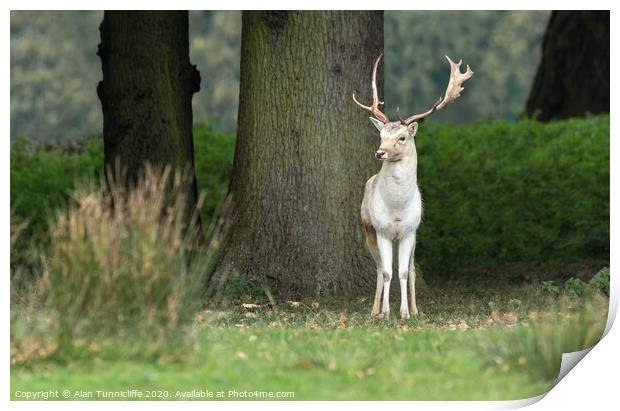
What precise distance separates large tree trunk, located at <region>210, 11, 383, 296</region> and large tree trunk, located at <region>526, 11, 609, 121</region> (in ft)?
28.8

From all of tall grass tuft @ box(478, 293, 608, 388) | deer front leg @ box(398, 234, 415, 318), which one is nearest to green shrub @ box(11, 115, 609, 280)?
deer front leg @ box(398, 234, 415, 318)

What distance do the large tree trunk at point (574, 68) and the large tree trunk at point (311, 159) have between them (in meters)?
8.79

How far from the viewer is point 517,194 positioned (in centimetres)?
1370

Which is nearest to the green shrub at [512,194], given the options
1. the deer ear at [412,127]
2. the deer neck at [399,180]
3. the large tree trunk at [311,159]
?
the large tree trunk at [311,159]

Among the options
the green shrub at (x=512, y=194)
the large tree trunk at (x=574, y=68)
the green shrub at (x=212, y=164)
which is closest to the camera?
the green shrub at (x=512, y=194)

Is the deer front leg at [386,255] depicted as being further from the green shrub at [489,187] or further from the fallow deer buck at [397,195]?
the green shrub at [489,187]

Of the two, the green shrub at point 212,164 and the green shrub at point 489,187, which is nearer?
the green shrub at point 489,187

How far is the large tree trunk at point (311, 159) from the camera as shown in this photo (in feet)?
32.6

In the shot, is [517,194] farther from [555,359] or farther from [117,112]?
[555,359]

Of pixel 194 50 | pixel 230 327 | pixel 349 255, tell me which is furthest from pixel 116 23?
pixel 194 50

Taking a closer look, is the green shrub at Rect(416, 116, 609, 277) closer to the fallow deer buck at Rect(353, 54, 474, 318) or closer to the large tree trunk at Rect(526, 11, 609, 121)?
the fallow deer buck at Rect(353, 54, 474, 318)

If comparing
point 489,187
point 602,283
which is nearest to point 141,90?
point 489,187

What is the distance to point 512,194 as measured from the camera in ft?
45.1

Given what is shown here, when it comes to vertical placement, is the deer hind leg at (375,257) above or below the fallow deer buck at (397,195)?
below
